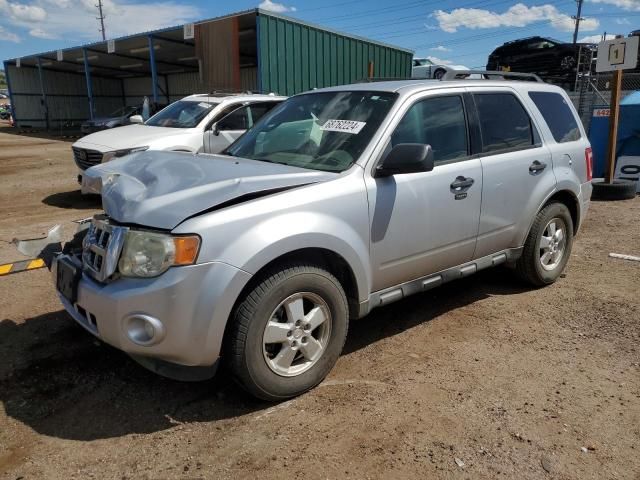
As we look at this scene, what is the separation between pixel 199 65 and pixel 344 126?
1600cm

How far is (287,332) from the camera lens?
2.86m

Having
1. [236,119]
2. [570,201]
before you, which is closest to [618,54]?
[570,201]

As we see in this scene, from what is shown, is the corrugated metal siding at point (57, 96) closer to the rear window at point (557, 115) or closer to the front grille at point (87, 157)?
the front grille at point (87, 157)

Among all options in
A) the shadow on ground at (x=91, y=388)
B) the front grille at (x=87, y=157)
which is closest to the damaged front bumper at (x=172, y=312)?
the shadow on ground at (x=91, y=388)

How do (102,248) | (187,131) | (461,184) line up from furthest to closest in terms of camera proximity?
(187,131) < (461,184) < (102,248)

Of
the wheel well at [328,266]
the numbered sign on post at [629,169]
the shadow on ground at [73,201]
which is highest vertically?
the wheel well at [328,266]

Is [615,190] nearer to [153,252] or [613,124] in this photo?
[613,124]

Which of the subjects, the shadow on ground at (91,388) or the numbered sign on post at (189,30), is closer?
the shadow on ground at (91,388)

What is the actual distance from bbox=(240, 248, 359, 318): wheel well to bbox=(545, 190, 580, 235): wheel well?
7.81 feet

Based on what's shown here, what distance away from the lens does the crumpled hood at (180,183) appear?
8.59 ft

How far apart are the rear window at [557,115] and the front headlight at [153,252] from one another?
3.49m

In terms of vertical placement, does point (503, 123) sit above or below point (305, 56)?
below

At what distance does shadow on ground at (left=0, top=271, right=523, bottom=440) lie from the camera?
2789 millimetres

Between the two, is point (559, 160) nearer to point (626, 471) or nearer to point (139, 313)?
point (626, 471)
